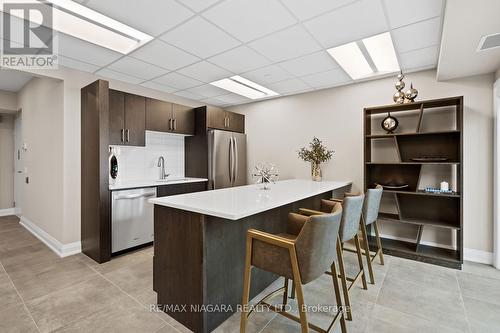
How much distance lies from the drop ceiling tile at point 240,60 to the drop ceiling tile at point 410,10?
4.71 feet

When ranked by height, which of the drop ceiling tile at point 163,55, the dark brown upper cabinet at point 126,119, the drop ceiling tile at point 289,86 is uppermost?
the drop ceiling tile at point 289,86

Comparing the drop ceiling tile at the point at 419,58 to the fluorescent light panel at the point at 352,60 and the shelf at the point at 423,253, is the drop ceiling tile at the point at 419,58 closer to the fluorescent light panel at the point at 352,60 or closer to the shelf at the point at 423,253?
the fluorescent light panel at the point at 352,60

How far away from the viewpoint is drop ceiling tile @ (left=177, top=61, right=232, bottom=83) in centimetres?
327

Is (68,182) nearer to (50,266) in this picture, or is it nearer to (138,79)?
(50,266)

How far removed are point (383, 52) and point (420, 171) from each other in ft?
5.48

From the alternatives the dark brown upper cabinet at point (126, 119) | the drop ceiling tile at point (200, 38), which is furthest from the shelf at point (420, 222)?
the dark brown upper cabinet at point (126, 119)

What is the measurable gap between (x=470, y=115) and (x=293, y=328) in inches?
135

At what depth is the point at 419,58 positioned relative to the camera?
2967mm

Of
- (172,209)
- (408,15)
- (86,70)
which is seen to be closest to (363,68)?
(408,15)

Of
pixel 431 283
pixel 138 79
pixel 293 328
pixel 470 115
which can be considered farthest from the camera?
pixel 138 79

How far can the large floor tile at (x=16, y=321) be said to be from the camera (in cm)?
178

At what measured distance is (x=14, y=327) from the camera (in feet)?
5.91

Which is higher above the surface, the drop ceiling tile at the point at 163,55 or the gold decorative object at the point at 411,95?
the drop ceiling tile at the point at 163,55

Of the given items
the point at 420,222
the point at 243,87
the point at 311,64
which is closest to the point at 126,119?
the point at 243,87
